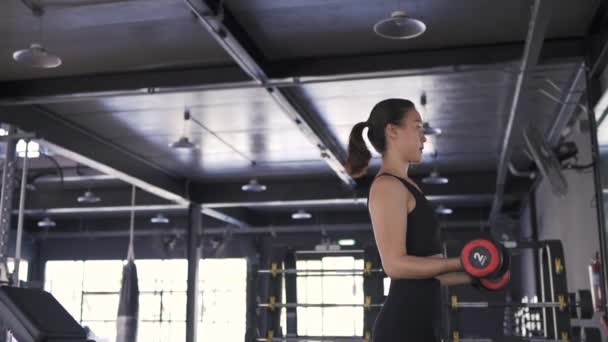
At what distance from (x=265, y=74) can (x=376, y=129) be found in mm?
3906

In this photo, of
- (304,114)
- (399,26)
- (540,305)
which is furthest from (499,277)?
(304,114)

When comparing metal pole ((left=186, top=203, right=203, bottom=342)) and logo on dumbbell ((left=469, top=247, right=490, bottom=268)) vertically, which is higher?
metal pole ((left=186, top=203, right=203, bottom=342))

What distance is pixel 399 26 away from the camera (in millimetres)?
4082

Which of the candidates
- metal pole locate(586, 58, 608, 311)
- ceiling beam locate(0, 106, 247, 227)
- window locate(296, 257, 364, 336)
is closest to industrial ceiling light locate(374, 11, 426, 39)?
metal pole locate(586, 58, 608, 311)

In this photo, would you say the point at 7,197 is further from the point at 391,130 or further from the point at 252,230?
the point at 252,230

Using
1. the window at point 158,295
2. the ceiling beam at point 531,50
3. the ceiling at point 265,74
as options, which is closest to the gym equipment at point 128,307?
the ceiling at point 265,74

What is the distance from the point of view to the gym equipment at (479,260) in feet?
4.85

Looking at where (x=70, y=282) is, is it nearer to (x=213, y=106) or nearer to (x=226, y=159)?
(x=226, y=159)

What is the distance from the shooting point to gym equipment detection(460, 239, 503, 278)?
148 centimetres

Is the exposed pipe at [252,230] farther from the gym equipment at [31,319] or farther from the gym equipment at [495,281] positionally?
the gym equipment at [495,281]

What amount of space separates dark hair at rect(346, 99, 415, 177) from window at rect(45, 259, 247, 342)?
11657 mm

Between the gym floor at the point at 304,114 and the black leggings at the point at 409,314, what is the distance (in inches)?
40.0

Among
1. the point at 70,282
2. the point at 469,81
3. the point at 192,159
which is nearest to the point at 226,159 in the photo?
the point at 192,159

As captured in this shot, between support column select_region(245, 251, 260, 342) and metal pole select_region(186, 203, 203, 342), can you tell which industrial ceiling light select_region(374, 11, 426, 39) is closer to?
support column select_region(245, 251, 260, 342)
